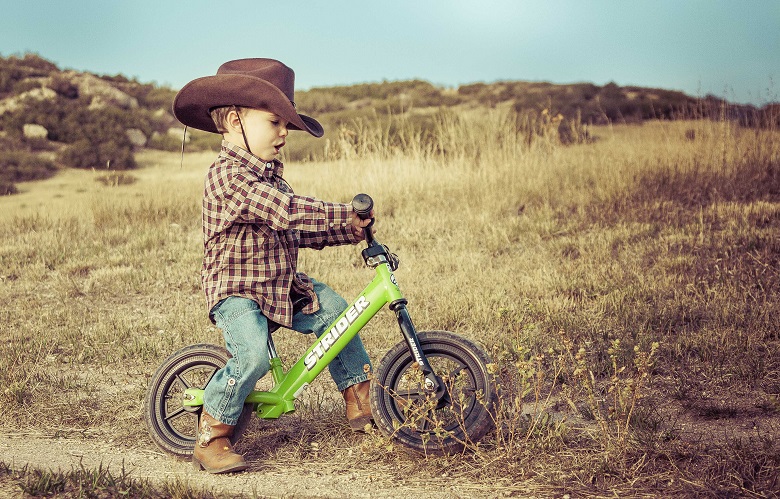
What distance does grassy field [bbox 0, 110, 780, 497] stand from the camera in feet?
12.3

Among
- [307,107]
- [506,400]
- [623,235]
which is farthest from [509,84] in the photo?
[506,400]

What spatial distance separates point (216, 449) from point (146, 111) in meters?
27.5

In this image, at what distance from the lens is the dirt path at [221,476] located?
346cm

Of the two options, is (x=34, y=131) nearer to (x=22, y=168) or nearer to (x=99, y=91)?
(x=22, y=168)

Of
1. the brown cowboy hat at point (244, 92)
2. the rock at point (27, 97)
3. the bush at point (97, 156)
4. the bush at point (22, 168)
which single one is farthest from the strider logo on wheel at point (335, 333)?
the rock at point (27, 97)

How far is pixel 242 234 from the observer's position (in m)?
3.62

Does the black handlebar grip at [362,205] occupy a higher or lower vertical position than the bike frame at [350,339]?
higher

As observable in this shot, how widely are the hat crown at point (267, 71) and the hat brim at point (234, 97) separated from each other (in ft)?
0.24

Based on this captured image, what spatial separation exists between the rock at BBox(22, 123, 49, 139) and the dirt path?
67.4 ft

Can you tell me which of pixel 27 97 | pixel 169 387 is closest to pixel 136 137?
pixel 27 97

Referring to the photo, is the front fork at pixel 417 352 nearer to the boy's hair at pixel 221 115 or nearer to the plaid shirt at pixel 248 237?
the plaid shirt at pixel 248 237

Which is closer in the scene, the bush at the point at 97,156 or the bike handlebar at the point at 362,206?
the bike handlebar at the point at 362,206

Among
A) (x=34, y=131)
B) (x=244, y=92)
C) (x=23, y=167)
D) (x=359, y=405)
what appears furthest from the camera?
(x=34, y=131)

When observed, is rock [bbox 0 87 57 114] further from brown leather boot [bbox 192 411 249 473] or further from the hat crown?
brown leather boot [bbox 192 411 249 473]
